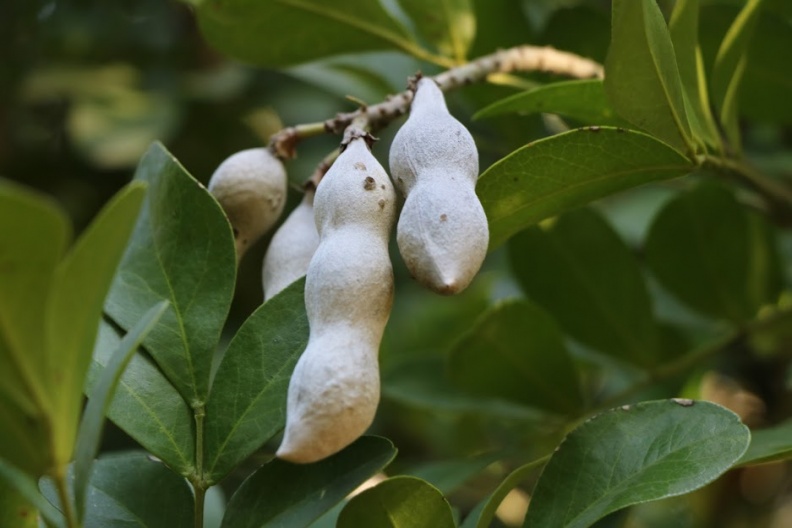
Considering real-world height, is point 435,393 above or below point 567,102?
below

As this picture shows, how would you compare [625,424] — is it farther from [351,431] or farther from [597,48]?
[597,48]

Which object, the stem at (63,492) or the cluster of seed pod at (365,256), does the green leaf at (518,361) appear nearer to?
the cluster of seed pod at (365,256)

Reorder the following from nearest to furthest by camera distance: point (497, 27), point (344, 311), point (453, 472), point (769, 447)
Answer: point (344, 311) < point (769, 447) < point (453, 472) < point (497, 27)

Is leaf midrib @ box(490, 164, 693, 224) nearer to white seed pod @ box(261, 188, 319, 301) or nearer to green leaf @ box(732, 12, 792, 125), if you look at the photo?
white seed pod @ box(261, 188, 319, 301)

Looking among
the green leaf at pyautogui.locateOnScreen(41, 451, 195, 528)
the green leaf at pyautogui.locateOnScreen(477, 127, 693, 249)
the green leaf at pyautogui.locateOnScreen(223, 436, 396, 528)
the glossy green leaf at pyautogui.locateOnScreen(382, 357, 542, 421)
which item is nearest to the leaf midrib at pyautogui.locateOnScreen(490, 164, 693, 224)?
the green leaf at pyautogui.locateOnScreen(477, 127, 693, 249)

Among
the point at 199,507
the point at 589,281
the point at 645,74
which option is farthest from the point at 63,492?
the point at 589,281

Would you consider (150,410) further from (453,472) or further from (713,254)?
(713,254)
